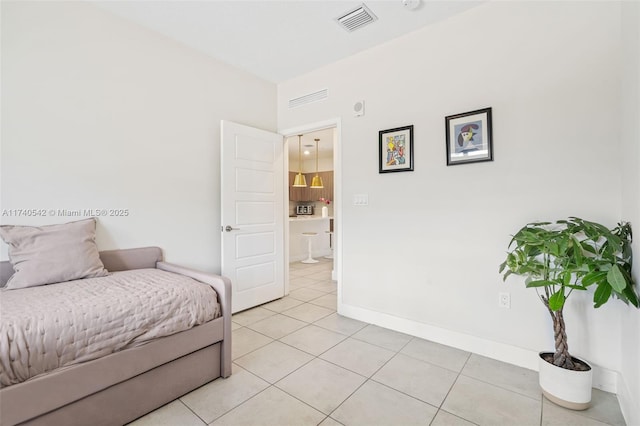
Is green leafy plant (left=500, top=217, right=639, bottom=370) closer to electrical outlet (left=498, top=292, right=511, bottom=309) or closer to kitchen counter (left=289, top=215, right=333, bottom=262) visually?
electrical outlet (left=498, top=292, right=511, bottom=309)

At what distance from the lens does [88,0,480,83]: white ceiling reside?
2.31 meters

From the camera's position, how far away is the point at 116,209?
7.99ft

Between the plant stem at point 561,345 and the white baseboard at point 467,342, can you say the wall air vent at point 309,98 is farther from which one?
the plant stem at point 561,345

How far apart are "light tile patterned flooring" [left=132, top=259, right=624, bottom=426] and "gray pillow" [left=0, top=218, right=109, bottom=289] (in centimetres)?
108

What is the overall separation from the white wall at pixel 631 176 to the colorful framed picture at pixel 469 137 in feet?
2.42

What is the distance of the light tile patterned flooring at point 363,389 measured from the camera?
1.62 metres

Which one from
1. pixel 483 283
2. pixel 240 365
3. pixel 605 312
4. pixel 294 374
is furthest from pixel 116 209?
pixel 605 312

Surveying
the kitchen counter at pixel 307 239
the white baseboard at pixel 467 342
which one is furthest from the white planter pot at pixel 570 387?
the kitchen counter at pixel 307 239

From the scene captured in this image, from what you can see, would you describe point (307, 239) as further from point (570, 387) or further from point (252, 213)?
point (570, 387)

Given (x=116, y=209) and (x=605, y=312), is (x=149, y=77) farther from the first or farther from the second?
(x=605, y=312)

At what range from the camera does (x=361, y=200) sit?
3.02 meters

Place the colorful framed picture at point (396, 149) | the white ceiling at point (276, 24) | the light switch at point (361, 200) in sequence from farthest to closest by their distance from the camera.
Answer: the light switch at point (361, 200) < the colorful framed picture at point (396, 149) < the white ceiling at point (276, 24)

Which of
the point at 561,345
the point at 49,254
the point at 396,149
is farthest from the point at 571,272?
the point at 49,254

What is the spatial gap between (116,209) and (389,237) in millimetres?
2404
